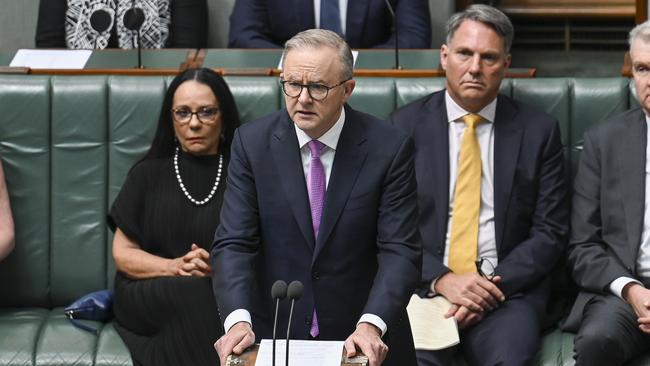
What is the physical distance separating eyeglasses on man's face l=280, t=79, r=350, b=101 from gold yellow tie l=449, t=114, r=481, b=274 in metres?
1.05

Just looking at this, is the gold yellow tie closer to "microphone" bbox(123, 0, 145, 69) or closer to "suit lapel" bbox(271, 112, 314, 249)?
"suit lapel" bbox(271, 112, 314, 249)

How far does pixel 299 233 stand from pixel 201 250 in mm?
878

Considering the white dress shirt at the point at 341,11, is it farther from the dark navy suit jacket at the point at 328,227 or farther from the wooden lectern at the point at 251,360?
the wooden lectern at the point at 251,360

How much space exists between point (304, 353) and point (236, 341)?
0.52 feet

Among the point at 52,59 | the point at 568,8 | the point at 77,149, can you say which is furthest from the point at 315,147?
the point at 568,8

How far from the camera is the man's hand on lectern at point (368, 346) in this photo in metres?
2.93

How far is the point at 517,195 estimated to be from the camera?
164 inches

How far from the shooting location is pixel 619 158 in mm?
4094

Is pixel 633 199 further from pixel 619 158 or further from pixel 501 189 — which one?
pixel 501 189

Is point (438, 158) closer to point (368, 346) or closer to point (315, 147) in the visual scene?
point (315, 147)

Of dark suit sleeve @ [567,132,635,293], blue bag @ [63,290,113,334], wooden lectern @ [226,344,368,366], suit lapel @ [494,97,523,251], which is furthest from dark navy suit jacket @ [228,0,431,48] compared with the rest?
wooden lectern @ [226,344,368,366]

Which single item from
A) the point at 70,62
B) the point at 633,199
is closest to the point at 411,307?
the point at 633,199

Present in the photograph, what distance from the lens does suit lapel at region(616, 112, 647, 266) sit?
4020 millimetres

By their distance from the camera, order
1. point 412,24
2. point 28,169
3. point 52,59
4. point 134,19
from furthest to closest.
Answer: point 412,24 → point 134,19 → point 52,59 → point 28,169
